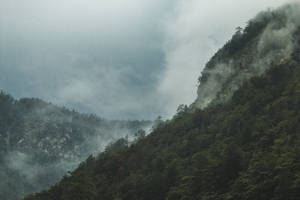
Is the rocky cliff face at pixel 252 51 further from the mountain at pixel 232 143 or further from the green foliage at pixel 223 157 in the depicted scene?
the green foliage at pixel 223 157

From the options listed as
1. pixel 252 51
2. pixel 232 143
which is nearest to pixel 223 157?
pixel 232 143

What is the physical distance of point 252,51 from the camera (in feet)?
363

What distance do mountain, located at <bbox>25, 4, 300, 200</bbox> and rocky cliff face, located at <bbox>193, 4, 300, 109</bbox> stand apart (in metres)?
0.29

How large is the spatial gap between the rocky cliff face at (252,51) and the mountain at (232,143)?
29 centimetres

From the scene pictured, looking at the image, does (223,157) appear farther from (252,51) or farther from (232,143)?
(252,51)

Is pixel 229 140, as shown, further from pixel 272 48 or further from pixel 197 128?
pixel 272 48

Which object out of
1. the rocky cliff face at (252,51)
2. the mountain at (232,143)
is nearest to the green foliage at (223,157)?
the mountain at (232,143)

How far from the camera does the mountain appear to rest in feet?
159

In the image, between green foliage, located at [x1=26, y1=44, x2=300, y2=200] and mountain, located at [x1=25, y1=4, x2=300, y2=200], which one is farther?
mountain, located at [x1=25, y1=4, x2=300, y2=200]

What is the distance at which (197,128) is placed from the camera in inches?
3548

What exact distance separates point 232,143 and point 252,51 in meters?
55.6

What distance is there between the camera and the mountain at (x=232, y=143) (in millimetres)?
48531

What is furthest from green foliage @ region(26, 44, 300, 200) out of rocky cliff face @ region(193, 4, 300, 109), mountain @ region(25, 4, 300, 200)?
rocky cliff face @ region(193, 4, 300, 109)

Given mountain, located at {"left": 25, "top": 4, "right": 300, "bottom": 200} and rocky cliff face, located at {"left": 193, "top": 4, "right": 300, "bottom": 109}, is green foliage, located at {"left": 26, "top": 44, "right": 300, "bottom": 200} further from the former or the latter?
rocky cliff face, located at {"left": 193, "top": 4, "right": 300, "bottom": 109}
